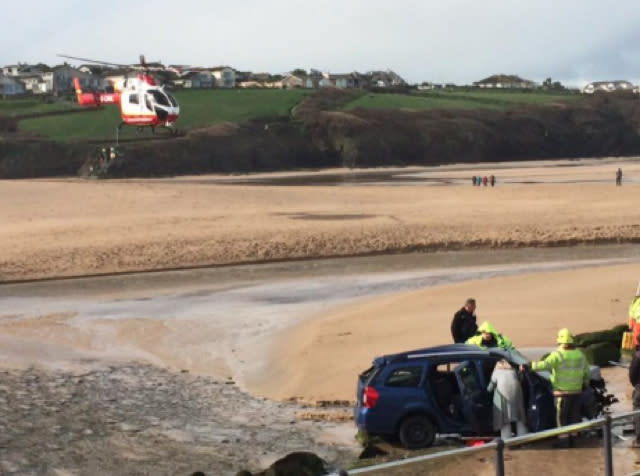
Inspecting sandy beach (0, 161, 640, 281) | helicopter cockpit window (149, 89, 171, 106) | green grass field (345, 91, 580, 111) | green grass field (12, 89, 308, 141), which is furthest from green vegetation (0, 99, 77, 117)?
helicopter cockpit window (149, 89, 171, 106)

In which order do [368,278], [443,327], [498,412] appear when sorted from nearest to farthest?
1. [498,412]
2. [443,327]
3. [368,278]

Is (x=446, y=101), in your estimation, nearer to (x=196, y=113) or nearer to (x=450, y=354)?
(x=196, y=113)

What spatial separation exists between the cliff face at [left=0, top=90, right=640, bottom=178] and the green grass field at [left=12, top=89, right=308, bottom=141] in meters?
2.37

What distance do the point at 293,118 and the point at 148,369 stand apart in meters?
94.8

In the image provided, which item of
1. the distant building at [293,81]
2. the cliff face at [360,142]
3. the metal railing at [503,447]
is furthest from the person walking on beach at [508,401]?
the distant building at [293,81]

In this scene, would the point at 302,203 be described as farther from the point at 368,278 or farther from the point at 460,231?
the point at 368,278

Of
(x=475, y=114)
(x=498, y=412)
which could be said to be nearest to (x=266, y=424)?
(x=498, y=412)

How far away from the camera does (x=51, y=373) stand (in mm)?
19547

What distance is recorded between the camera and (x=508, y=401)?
12.3m

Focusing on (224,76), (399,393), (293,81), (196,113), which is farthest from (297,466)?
(293,81)

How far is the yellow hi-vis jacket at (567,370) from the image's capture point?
12469mm

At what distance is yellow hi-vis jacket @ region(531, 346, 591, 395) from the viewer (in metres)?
12.5

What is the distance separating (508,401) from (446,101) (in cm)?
12307

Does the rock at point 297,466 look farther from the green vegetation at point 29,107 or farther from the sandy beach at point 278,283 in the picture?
the green vegetation at point 29,107
